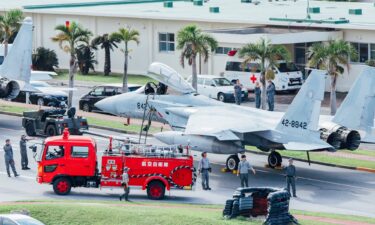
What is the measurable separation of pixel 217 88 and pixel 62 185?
2729 centimetres

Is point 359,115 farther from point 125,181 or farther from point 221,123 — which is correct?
point 125,181

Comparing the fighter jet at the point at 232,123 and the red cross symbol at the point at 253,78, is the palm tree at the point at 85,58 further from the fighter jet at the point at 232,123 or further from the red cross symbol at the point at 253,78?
the fighter jet at the point at 232,123

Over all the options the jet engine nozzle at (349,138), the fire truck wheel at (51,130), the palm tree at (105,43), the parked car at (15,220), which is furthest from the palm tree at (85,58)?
the parked car at (15,220)

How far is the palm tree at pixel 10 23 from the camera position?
246 feet

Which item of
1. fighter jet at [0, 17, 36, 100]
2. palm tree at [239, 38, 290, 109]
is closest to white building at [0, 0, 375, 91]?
palm tree at [239, 38, 290, 109]

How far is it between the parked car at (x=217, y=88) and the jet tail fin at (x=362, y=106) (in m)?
21.6

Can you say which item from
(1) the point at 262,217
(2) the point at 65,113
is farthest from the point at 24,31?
(1) the point at 262,217

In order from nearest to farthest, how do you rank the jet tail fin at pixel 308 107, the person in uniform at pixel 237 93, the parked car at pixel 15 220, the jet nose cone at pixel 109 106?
the parked car at pixel 15 220 < the jet tail fin at pixel 308 107 < the jet nose cone at pixel 109 106 < the person in uniform at pixel 237 93

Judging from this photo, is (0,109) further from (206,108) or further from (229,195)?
(229,195)

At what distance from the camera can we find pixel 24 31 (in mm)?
56312

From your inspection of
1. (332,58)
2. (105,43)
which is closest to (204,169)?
(332,58)

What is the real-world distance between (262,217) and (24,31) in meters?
23.4

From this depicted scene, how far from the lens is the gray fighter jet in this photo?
148 ft

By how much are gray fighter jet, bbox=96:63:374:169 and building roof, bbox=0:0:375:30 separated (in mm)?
21695
